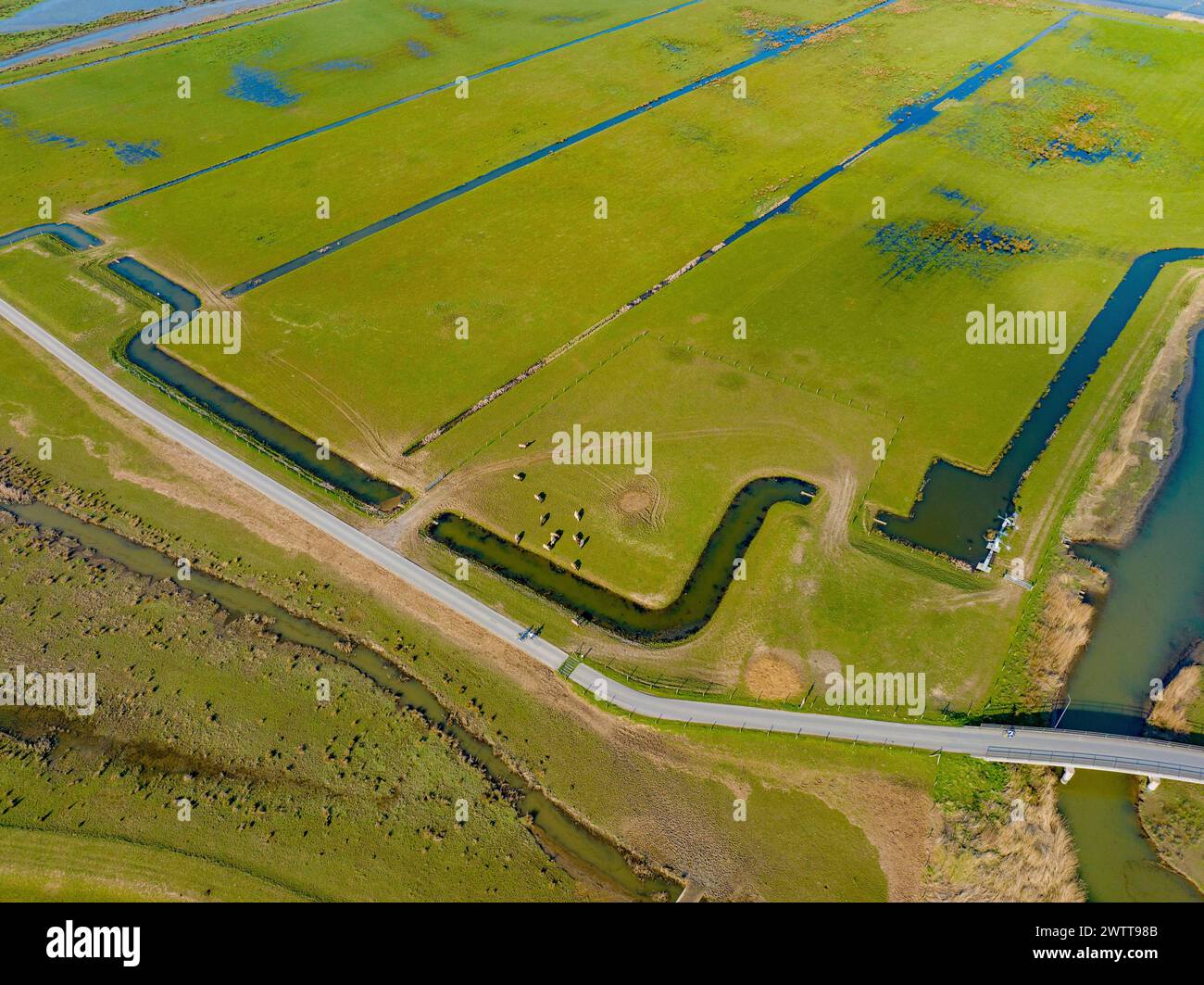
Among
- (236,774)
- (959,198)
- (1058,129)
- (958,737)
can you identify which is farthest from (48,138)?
(1058,129)

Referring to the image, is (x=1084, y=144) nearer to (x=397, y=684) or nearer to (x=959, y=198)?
(x=959, y=198)

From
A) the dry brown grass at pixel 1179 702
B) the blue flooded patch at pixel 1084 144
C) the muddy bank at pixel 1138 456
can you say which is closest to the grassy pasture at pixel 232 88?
the blue flooded patch at pixel 1084 144

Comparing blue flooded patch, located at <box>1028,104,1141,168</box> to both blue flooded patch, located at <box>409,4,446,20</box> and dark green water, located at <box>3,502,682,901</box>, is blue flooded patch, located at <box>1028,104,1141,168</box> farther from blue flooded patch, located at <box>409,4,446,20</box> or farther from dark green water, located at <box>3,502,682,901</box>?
blue flooded patch, located at <box>409,4,446,20</box>

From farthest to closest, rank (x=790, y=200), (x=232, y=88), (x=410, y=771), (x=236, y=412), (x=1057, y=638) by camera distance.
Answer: (x=232, y=88), (x=790, y=200), (x=236, y=412), (x=1057, y=638), (x=410, y=771)

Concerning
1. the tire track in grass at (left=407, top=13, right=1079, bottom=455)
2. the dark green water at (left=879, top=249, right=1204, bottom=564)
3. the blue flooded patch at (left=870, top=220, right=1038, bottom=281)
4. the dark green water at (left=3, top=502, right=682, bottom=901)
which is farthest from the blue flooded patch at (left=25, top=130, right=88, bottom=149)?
the dark green water at (left=879, top=249, right=1204, bottom=564)
